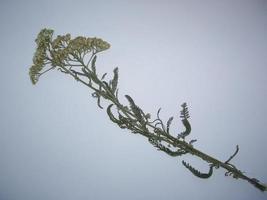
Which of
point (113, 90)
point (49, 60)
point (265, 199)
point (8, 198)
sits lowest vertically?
point (8, 198)

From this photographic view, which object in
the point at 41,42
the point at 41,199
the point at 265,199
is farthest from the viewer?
the point at 41,199

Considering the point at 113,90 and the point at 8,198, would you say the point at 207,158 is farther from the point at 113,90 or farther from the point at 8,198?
the point at 8,198

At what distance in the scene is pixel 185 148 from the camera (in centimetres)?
229

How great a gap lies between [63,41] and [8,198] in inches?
94.1

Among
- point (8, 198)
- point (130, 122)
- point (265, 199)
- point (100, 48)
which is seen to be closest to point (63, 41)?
point (100, 48)

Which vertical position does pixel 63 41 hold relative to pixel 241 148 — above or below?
above

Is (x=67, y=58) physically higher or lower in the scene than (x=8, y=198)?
higher

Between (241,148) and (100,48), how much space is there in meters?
2.16

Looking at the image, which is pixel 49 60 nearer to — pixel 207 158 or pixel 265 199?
pixel 207 158

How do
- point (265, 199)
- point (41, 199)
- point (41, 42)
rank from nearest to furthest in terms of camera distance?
point (41, 42) → point (265, 199) → point (41, 199)

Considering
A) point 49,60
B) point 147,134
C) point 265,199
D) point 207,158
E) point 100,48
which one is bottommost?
point 265,199

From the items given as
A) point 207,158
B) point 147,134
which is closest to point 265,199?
point 207,158

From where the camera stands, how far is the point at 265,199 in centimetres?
267

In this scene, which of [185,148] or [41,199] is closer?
[185,148]
